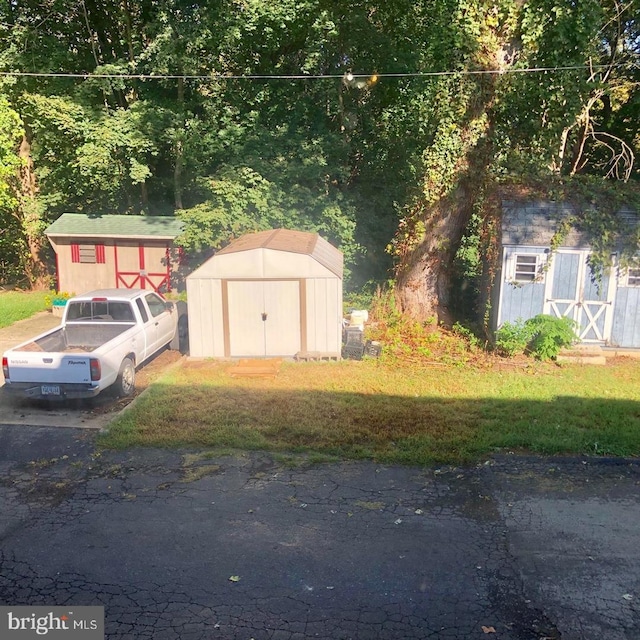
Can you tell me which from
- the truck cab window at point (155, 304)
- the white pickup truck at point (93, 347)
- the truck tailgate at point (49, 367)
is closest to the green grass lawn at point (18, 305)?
the truck cab window at point (155, 304)

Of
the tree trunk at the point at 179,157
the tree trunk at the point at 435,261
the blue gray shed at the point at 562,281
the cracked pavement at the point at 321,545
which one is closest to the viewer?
the cracked pavement at the point at 321,545

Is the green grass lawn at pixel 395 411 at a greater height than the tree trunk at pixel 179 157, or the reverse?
the tree trunk at pixel 179 157

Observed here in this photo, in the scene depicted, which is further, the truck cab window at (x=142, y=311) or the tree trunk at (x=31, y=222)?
the tree trunk at (x=31, y=222)

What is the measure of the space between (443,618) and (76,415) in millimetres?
7136

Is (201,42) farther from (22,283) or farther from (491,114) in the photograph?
(22,283)

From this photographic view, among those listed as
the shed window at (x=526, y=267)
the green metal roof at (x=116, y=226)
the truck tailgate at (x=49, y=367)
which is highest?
the green metal roof at (x=116, y=226)

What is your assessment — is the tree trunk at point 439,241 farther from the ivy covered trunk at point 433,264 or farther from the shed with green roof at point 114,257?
the shed with green roof at point 114,257

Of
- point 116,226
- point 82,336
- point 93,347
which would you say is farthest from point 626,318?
point 116,226

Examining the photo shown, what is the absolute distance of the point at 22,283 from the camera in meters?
24.2

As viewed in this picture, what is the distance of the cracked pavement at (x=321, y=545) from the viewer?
16.3 feet

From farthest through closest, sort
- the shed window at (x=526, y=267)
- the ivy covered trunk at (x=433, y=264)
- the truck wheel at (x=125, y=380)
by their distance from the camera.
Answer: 1. the ivy covered trunk at (x=433, y=264)
2. the shed window at (x=526, y=267)
3. the truck wheel at (x=125, y=380)

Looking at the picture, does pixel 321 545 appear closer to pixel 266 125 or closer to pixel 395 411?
pixel 395 411

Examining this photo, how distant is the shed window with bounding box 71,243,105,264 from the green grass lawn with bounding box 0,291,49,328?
76.7 inches

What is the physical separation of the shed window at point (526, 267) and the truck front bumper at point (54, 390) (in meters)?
9.06
